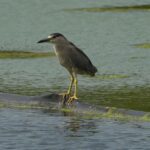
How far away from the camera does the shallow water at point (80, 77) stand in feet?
44.0

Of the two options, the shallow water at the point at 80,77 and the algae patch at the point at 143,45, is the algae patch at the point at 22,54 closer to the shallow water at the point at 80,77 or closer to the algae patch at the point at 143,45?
the shallow water at the point at 80,77

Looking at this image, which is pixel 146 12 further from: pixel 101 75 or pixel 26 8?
pixel 101 75

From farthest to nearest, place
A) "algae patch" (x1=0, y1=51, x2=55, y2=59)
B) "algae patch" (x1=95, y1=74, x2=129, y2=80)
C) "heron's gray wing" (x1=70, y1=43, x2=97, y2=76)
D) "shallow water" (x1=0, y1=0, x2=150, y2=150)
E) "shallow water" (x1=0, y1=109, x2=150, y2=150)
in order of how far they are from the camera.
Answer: "algae patch" (x1=0, y1=51, x2=55, y2=59)
"algae patch" (x1=95, y1=74, x2=129, y2=80)
"heron's gray wing" (x1=70, y1=43, x2=97, y2=76)
"shallow water" (x1=0, y1=0, x2=150, y2=150)
"shallow water" (x1=0, y1=109, x2=150, y2=150)

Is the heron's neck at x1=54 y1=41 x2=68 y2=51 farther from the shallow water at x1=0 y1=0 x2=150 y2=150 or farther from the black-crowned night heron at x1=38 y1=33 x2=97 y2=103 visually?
the shallow water at x1=0 y1=0 x2=150 y2=150

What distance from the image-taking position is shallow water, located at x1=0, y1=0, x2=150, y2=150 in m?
13.4

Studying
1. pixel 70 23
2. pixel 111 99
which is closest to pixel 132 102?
pixel 111 99

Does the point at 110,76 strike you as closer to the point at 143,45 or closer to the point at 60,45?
the point at 60,45

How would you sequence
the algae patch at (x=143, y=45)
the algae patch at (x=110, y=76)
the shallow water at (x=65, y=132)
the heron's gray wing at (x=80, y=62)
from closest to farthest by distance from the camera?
the shallow water at (x=65, y=132), the heron's gray wing at (x=80, y=62), the algae patch at (x=110, y=76), the algae patch at (x=143, y=45)

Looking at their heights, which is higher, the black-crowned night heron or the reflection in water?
the black-crowned night heron

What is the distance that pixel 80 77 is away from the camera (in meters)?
19.8

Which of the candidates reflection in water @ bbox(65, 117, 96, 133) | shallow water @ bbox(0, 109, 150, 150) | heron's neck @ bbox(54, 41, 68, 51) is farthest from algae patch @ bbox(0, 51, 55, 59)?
reflection in water @ bbox(65, 117, 96, 133)

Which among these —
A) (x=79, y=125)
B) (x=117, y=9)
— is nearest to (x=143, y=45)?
(x=79, y=125)

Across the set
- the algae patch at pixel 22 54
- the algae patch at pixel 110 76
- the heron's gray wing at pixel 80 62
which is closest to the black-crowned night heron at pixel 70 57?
the heron's gray wing at pixel 80 62

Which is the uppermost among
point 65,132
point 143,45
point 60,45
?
point 60,45
